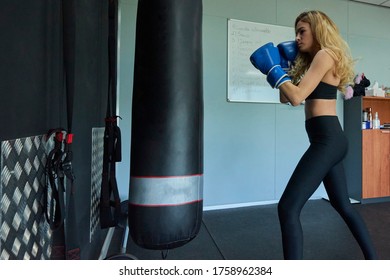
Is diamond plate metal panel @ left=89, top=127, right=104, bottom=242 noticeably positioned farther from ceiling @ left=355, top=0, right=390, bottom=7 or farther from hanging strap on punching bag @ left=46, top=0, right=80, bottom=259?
ceiling @ left=355, top=0, right=390, bottom=7

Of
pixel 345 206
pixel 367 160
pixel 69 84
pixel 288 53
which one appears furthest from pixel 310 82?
pixel 367 160

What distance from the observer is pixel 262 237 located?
184 centimetres

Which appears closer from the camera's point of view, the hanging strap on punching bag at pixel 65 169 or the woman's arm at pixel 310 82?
the hanging strap on punching bag at pixel 65 169

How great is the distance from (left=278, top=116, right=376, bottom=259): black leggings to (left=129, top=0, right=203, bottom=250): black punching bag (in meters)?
0.60

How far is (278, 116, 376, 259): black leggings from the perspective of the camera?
3.52 ft

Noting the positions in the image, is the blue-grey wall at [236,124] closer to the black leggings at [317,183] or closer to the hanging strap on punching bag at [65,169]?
the black leggings at [317,183]

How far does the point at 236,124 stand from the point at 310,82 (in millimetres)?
1514

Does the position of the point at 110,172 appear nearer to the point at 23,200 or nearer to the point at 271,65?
the point at 23,200

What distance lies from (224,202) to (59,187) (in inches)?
83.1

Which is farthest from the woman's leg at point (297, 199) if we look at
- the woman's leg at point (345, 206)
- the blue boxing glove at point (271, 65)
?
the blue boxing glove at point (271, 65)

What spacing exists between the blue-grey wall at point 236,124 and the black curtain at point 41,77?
1137mm

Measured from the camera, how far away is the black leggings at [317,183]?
107 centimetres

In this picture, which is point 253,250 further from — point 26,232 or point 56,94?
point 56,94

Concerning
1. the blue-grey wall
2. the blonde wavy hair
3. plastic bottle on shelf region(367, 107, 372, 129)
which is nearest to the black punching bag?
the blonde wavy hair
